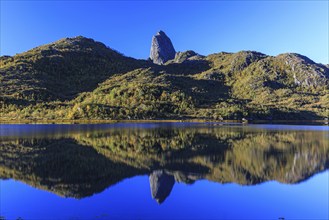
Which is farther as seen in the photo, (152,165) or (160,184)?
(152,165)

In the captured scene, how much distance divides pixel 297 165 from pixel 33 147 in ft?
126

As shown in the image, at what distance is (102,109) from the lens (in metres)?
182

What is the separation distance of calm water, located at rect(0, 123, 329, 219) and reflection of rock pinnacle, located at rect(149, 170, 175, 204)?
7cm

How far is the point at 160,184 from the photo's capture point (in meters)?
31.1

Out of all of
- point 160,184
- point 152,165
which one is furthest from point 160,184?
point 152,165

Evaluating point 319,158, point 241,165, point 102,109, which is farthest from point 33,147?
point 102,109

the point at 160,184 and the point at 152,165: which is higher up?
the point at 152,165

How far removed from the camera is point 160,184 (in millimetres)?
31062

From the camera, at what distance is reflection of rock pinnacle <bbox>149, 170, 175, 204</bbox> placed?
2747cm

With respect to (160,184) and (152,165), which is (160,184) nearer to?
(160,184)

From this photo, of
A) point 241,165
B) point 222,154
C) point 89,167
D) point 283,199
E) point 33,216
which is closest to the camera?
point 33,216

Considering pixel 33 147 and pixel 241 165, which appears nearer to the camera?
pixel 241 165

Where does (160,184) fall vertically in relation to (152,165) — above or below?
below

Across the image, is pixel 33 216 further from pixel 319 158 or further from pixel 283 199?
pixel 319 158
